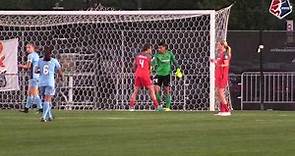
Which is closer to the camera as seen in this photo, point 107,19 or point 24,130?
point 24,130

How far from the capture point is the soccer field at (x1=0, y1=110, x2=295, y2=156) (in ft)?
45.9

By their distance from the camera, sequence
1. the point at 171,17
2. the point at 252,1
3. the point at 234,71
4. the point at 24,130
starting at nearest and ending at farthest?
the point at 24,130 < the point at 171,17 < the point at 234,71 < the point at 252,1

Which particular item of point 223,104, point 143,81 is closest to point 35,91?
point 143,81

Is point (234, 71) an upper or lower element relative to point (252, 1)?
lower

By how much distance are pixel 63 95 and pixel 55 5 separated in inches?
1424

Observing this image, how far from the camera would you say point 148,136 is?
1661cm

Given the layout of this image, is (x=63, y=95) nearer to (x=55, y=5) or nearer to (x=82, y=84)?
(x=82, y=84)

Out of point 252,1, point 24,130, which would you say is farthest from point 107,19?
point 252,1

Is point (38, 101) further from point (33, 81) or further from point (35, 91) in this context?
point (33, 81)

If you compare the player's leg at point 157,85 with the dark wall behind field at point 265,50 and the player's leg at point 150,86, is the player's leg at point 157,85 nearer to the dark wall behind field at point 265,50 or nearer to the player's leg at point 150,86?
the player's leg at point 150,86

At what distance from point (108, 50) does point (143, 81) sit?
428cm

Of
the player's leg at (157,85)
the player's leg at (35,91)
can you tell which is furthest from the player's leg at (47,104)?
the player's leg at (157,85)

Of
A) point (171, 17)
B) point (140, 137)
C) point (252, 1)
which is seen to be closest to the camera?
point (140, 137)

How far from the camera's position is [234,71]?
3294 cm
